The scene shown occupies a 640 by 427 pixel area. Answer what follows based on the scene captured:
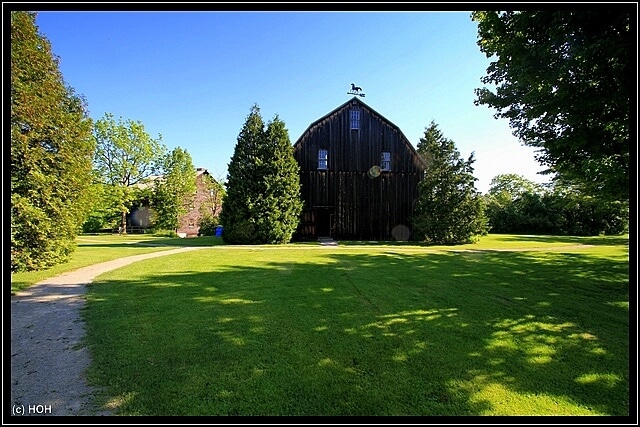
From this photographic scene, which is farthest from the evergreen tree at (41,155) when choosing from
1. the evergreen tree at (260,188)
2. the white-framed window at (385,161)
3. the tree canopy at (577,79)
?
the white-framed window at (385,161)

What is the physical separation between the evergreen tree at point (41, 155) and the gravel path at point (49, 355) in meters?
2.94

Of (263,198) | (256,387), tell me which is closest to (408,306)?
(256,387)

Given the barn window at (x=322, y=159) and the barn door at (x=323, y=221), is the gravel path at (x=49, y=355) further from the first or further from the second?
the barn window at (x=322, y=159)

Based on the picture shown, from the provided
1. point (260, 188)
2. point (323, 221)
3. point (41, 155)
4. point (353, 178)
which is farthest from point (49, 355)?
point (353, 178)

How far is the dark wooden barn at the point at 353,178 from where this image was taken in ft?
72.8

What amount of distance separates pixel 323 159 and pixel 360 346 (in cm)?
1943

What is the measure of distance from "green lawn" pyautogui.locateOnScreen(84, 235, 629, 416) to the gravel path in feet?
0.65

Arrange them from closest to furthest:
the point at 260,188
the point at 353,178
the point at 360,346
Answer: the point at 360,346 < the point at 260,188 < the point at 353,178

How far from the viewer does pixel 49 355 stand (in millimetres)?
3715

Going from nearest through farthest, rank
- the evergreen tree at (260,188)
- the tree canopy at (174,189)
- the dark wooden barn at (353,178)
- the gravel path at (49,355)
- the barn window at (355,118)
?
1. the gravel path at (49,355)
2. the evergreen tree at (260,188)
3. the dark wooden barn at (353,178)
4. the barn window at (355,118)
5. the tree canopy at (174,189)

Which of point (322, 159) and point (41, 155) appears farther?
point (322, 159)

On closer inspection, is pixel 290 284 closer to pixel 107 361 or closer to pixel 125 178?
pixel 107 361

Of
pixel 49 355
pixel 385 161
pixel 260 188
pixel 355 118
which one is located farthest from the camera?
pixel 385 161

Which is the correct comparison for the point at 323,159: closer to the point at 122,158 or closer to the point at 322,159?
the point at 322,159
